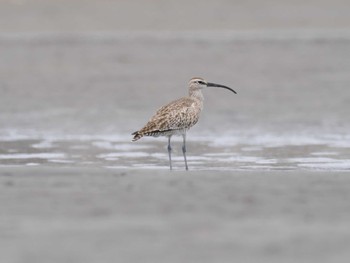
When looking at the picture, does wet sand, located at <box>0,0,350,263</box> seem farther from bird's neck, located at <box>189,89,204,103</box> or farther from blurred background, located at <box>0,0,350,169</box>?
bird's neck, located at <box>189,89,204,103</box>

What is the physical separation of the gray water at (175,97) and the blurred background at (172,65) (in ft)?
0.08

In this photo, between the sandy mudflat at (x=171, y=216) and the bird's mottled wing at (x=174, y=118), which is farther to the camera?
the bird's mottled wing at (x=174, y=118)

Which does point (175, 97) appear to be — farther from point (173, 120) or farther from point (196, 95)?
point (173, 120)

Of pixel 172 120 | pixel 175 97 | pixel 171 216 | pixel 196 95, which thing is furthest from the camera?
pixel 175 97

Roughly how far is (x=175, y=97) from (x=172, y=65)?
2750mm

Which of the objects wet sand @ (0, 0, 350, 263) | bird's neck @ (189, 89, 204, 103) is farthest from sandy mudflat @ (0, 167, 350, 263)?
bird's neck @ (189, 89, 204, 103)

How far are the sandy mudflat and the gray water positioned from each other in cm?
293

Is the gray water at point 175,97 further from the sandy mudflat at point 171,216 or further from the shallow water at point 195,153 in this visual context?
the sandy mudflat at point 171,216

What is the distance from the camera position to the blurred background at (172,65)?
17.4 m

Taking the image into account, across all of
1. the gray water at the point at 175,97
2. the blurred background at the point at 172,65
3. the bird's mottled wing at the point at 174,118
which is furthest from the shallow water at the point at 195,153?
the bird's mottled wing at the point at 174,118

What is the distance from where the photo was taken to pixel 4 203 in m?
8.80

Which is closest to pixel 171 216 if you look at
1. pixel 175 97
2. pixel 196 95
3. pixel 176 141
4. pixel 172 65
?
pixel 196 95

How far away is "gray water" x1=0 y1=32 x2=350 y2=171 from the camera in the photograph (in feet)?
Answer: 47.6

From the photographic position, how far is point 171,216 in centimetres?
821
